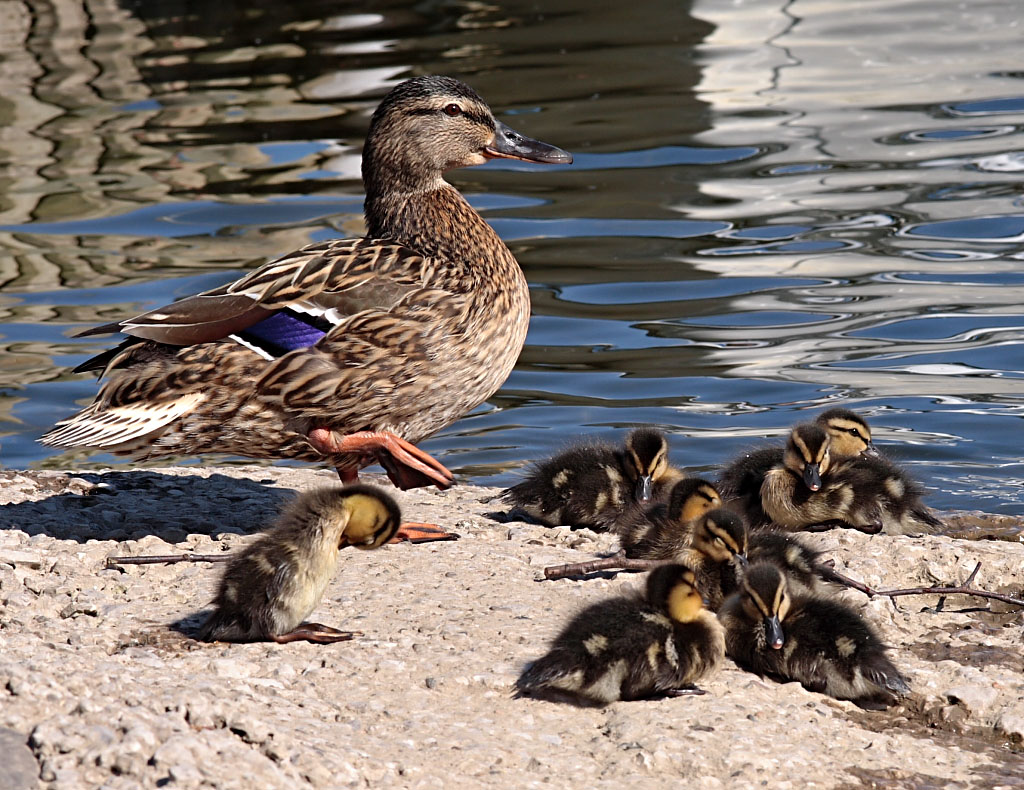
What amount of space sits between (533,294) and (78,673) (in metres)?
6.87

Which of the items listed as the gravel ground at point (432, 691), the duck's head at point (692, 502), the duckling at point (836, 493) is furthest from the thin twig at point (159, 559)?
the duckling at point (836, 493)

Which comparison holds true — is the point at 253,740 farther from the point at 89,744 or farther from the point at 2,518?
the point at 2,518

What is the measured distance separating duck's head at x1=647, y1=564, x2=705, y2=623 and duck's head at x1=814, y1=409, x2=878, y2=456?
206cm

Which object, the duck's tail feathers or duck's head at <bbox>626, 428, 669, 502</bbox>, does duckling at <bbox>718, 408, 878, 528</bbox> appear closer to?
duck's head at <bbox>626, 428, 669, 502</bbox>

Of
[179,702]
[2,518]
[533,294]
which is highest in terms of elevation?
[179,702]

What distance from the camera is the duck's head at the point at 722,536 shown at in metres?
4.84

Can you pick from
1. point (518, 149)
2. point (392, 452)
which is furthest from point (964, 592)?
point (518, 149)

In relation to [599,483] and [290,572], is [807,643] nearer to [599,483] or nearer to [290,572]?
[290,572]

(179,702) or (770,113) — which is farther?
(770,113)

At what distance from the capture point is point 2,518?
19.3 feet

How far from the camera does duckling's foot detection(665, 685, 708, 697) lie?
4242 millimetres

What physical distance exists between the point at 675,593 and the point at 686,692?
0.93 ft

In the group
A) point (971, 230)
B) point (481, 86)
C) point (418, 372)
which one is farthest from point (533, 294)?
point (481, 86)

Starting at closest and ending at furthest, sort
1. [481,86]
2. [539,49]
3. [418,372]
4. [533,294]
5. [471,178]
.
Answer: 1. [418,372]
2. [533,294]
3. [471,178]
4. [481,86]
5. [539,49]
